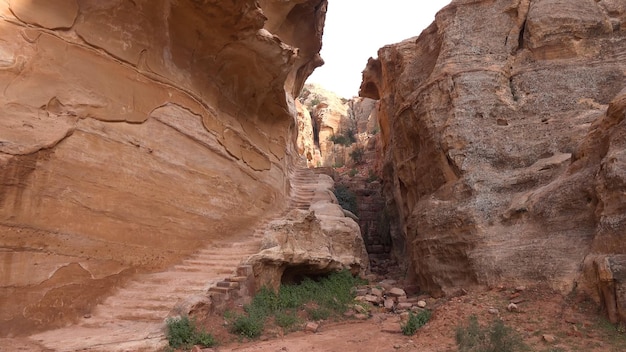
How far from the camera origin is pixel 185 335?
A: 517 centimetres

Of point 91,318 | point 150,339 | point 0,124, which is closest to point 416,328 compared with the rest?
point 150,339

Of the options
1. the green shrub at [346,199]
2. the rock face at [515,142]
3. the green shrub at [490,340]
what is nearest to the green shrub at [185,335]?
the green shrub at [490,340]

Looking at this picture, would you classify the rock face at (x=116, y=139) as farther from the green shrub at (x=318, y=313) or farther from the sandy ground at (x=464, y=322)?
the green shrub at (x=318, y=313)

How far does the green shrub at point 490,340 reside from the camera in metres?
4.41

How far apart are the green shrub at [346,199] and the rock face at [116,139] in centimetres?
631

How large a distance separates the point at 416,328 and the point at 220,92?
6.31 m

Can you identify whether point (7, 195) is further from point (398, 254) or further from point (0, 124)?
point (398, 254)

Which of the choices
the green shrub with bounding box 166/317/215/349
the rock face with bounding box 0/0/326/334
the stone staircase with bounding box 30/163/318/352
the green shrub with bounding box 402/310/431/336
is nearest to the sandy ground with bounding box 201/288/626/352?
the green shrub with bounding box 402/310/431/336

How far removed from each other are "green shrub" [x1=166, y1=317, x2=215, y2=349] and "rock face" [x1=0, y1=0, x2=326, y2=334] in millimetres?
1504

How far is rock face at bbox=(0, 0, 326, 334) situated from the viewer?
5.36 meters

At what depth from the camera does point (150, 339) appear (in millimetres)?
5000

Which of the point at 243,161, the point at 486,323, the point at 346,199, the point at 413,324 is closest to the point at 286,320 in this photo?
the point at 413,324

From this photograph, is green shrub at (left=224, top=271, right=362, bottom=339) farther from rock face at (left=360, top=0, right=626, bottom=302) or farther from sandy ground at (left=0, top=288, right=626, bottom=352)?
rock face at (left=360, top=0, right=626, bottom=302)

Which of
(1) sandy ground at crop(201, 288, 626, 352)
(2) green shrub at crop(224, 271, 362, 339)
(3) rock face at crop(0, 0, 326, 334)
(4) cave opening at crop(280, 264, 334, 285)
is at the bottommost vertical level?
(1) sandy ground at crop(201, 288, 626, 352)
